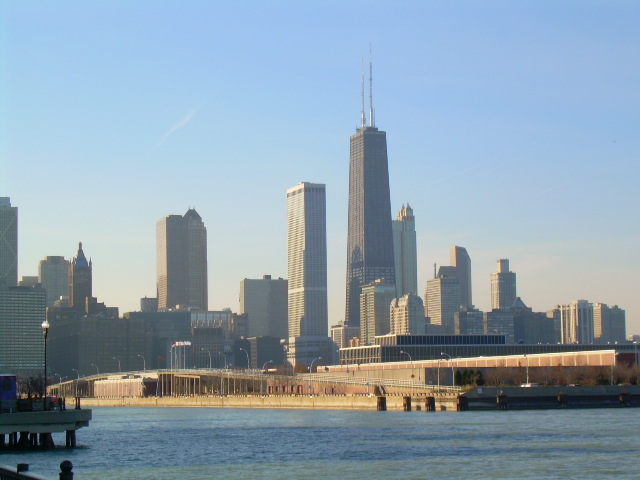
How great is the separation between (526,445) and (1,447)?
41504 millimetres

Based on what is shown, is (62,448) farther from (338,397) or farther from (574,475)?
(338,397)

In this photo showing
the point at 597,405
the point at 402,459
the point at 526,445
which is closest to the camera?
the point at 402,459

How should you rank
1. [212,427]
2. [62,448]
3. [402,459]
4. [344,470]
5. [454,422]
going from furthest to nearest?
[212,427] → [454,422] → [62,448] → [402,459] → [344,470]

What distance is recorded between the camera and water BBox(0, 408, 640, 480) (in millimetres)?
73000

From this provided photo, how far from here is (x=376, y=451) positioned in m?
88.3

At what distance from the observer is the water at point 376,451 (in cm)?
7300

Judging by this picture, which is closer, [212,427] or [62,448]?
[62,448]

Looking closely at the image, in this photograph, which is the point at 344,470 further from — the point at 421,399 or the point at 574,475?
the point at 421,399

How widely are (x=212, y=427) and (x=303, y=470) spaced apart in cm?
6877

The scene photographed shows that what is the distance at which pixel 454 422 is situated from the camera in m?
126

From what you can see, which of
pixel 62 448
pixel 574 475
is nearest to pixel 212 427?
pixel 62 448

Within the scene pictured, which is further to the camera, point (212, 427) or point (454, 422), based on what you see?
point (212, 427)

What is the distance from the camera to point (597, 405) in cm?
16250

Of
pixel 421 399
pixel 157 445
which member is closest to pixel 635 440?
pixel 157 445
